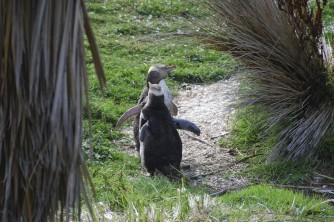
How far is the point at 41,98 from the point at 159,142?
452 cm

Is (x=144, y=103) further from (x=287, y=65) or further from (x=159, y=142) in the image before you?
(x=287, y=65)

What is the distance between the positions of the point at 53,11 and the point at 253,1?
4574 millimetres

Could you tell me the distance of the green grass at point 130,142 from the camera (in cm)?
480

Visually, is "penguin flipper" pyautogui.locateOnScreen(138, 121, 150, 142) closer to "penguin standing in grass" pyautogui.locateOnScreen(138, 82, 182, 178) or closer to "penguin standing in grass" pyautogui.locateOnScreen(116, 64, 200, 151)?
"penguin standing in grass" pyautogui.locateOnScreen(138, 82, 182, 178)

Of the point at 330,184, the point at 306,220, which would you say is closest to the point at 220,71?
the point at 330,184

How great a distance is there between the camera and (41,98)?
236 cm

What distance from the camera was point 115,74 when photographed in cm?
916

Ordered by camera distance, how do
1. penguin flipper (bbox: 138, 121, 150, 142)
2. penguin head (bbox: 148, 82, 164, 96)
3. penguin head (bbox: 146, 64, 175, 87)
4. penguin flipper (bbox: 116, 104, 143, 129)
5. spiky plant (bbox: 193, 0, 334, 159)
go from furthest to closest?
penguin head (bbox: 146, 64, 175, 87)
penguin flipper (bbox: 116, 104, 143, 129)
penguin head (bbox: 148, 82, 164, 96)
penguin flipper (bbox: 138, 121, 150, 142)
spiky plant (bbox: 193, 0, 334, 159)

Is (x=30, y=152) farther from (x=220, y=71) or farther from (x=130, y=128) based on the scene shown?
(x=220, y=71)

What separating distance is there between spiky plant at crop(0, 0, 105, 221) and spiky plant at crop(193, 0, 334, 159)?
4.28m

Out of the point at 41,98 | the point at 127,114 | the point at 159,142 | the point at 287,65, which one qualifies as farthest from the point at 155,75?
the point at 41,98

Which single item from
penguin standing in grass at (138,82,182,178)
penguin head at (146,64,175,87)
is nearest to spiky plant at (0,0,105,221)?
penguin standing in grass at (138,82,182,178)

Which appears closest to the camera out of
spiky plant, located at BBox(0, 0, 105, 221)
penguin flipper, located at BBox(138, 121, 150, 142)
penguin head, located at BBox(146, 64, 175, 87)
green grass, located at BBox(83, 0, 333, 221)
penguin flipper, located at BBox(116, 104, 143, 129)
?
spiky plant, located at BBox(0, 0, 105, 221)

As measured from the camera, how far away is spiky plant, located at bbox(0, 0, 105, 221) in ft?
7.66
